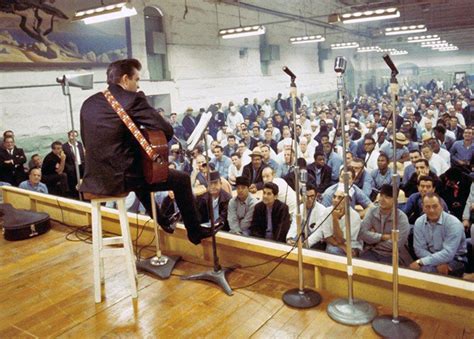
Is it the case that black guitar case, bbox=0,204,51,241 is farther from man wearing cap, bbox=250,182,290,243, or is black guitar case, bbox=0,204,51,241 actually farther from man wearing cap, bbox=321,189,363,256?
man wearing cap, bbox=321,189,363,256

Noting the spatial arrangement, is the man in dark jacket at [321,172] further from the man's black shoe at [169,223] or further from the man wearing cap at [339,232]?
the man's black shoe at [169,223]

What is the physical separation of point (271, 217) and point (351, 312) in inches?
79.9

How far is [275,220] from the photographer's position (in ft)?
13.9

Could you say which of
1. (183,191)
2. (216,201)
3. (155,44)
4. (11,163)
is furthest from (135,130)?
(155,44)

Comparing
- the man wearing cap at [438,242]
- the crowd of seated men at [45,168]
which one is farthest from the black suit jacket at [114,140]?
the crowd of seated men at [45,168]

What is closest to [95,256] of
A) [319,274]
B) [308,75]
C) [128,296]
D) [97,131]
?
Result: [128,296]

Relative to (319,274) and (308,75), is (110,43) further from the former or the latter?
(308,75)

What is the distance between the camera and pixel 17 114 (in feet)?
23.1

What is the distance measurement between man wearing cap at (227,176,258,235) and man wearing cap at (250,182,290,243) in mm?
126

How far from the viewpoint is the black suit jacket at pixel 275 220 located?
13.7 feet

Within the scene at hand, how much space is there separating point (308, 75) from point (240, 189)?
12045 millimetres

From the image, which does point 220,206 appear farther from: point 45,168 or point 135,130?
point 45,168

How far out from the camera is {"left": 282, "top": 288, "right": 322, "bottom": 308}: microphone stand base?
93.8 inches

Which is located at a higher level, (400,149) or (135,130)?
(135,130)
